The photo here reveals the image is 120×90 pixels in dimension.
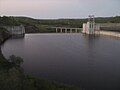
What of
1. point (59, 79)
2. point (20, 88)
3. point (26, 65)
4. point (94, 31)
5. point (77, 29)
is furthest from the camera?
point (77, 29)

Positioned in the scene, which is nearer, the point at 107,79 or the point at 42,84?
the point at 42,84

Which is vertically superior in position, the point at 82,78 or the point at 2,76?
the point at 2,76

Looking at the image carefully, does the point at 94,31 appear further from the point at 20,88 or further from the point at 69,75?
the point at 20,88

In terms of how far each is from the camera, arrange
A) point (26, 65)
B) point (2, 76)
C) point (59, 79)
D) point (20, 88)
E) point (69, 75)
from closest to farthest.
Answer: point (20, 88)
point (2, 76)
point (59, 79)
point (69, 75)
point (26, 65)

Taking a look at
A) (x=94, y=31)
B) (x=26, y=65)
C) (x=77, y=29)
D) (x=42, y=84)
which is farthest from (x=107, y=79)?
(x=77, y=29)

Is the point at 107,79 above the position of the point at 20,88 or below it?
below

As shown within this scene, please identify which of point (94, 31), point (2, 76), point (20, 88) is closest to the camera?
point (20, 88)

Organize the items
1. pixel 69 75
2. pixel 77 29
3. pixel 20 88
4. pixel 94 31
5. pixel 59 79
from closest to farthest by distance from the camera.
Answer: pixel 20 88
pixel 59 79
pixel 69 75
pixel 94 31
pixel 77 29

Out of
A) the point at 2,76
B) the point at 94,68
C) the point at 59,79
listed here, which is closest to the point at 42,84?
the point at 2,76

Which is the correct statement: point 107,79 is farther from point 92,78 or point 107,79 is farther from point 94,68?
point 94,68
